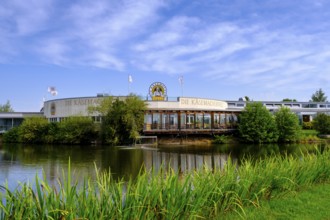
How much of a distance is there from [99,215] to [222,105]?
149ft

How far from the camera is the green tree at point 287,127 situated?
3869 cm

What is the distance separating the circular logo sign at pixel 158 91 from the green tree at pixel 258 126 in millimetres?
11142

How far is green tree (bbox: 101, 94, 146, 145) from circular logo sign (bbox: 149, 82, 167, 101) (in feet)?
21.9

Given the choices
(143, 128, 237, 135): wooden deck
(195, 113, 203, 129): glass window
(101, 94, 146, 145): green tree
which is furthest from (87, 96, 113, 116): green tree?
(195, 113, 203, 129): glass window

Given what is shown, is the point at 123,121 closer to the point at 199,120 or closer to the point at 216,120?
the point at 199,120

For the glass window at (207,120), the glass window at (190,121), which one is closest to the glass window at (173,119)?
the glass window at (190,121)

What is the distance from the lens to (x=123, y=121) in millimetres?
34188

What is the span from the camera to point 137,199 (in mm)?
5020

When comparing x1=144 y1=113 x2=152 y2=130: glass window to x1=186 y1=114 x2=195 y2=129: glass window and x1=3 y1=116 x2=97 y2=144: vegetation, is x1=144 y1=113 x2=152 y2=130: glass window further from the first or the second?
x1=3 y1=116 x2=97 y2=144: vegetation

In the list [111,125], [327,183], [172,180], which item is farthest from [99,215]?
[111,125]

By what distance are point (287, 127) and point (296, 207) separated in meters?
34.4

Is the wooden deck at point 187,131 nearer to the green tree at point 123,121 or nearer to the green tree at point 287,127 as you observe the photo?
the green tree at point 123,121

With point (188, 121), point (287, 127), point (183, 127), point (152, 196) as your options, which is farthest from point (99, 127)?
point (152, 196)

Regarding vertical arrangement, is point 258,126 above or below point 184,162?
above
